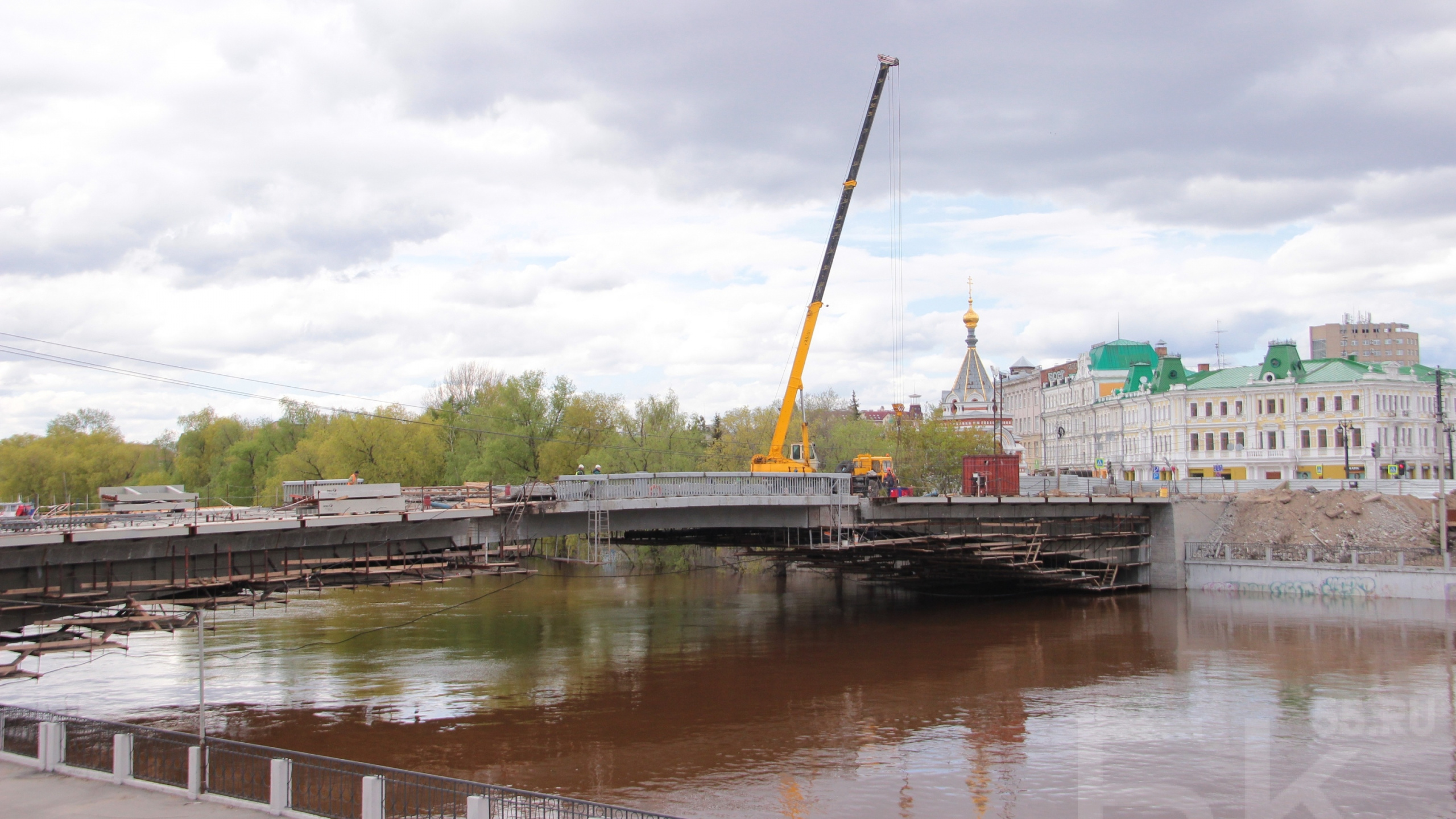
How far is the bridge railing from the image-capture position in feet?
136

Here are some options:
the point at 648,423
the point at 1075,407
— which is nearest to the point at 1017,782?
the point at 648,423

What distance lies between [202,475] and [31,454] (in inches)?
637

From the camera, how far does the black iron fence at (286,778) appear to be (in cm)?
1853

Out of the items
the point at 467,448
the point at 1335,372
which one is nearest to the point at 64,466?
the point at 467,448

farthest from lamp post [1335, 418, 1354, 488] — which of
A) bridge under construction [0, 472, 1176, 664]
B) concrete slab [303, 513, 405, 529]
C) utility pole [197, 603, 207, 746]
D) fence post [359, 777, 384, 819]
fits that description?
fence post [359, 777, 384, 819]

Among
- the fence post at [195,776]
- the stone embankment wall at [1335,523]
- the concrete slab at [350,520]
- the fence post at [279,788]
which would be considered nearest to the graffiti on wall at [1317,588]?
the stone embankment wall at [1335,523]

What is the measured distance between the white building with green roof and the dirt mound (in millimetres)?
14130

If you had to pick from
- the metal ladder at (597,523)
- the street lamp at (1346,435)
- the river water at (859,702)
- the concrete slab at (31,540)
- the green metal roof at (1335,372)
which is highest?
the green metal roof at (1335,372)

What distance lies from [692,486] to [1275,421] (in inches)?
3007

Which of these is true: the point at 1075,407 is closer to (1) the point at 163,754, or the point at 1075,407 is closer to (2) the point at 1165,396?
(2) the point at 1165,396

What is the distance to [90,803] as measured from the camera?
1988 centimetres

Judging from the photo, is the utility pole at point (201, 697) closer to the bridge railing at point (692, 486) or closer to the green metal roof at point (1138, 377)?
the bridge railing at point (692, 486)

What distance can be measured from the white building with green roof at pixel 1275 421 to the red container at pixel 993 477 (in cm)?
3141

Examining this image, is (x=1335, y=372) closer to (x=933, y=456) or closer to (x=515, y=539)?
(x=933, y=456)
